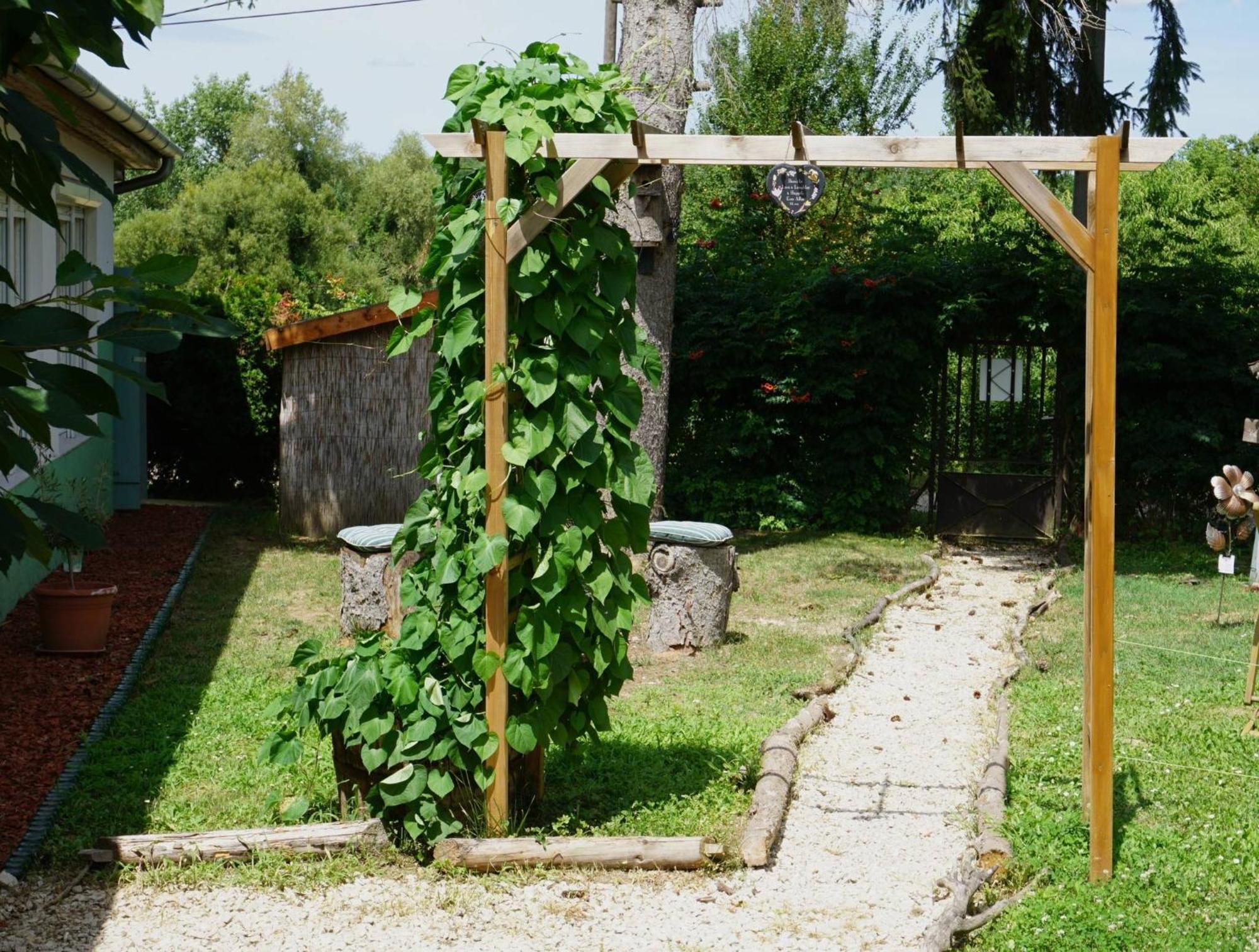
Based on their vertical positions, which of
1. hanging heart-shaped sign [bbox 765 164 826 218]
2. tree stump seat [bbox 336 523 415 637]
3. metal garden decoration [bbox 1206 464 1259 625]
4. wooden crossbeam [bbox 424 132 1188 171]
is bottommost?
tree stump seat [bbox 336 523 415 637]

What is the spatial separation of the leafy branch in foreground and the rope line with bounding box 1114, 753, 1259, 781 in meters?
5.33

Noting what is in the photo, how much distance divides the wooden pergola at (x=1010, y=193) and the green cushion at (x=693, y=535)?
358 cm

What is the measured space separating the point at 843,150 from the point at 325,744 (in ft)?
11.1

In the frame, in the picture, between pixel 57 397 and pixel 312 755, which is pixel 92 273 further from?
pixel 312 755

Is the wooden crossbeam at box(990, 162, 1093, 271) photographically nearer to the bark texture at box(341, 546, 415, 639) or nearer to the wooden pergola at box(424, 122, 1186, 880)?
the wooden pergola at box(424, 122, 1186, 880)

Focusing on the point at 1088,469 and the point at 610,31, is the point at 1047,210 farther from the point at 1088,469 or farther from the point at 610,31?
the point at 610,31

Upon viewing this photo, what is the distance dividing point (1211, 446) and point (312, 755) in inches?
399

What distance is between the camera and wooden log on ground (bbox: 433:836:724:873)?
466 cm

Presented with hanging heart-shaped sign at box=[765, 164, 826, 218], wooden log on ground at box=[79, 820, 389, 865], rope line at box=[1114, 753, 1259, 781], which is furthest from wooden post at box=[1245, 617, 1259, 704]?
wooden log on ground at box=[79, 820, 389, 865]

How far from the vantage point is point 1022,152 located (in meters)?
4.50

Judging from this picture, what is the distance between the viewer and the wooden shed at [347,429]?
1230 cm

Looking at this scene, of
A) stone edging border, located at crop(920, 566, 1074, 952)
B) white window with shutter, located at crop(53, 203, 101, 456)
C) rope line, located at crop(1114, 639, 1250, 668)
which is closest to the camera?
stone edging border, located at crop(920, 566, 1074, 952)

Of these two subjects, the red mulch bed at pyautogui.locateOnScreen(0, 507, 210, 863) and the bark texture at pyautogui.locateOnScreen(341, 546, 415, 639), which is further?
the bark texture at pyautogui.locateOnScreen(341, 546, 415, 639)

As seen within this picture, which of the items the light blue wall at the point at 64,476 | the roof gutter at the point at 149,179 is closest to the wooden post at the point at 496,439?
the light blue wall at the point at 64,476
